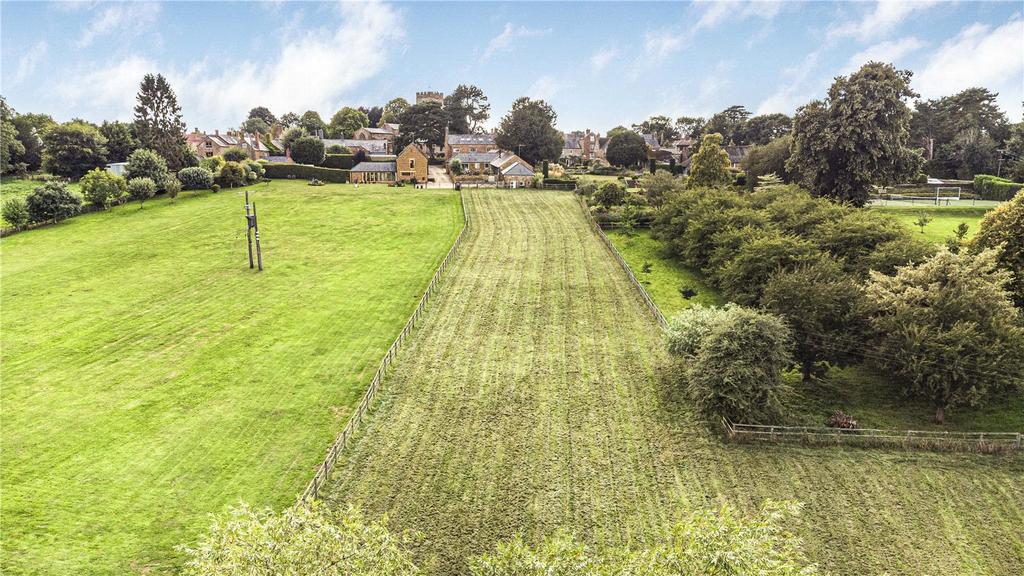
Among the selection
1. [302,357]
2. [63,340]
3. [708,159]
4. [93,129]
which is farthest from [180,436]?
[93,129]

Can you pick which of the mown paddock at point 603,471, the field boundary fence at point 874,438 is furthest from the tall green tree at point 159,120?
the field boundary fence at point 874,438

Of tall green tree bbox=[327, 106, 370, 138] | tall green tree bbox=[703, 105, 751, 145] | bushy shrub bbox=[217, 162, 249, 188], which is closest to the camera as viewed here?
bushy shrub bbox=[217, 162, 249, 188]

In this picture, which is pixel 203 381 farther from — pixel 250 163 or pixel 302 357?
pixel 250 163

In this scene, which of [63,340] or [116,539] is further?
[63,340]

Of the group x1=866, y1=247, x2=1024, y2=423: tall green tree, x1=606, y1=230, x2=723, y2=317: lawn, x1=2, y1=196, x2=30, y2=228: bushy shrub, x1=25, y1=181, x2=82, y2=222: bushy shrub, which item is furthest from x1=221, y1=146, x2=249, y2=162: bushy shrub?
x1=866, y1=247, x2=1024, y2=423: tall green tree

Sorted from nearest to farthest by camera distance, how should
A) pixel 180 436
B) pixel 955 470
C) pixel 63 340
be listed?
pixel 955 470
pixel 180 436
pixel 63 340

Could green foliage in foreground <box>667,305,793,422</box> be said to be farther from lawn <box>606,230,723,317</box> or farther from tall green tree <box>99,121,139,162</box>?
tall green tree <box>99,121,139,162</box>

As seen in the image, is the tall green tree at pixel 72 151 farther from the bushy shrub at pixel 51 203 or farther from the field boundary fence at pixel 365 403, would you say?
the field boundary fence at pixel 365 403
